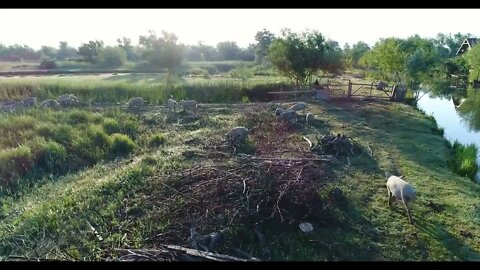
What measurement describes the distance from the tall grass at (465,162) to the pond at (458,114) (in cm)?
38

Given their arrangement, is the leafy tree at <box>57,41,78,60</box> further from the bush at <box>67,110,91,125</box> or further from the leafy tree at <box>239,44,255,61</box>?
the bush at <box>67,110,91,125</box>

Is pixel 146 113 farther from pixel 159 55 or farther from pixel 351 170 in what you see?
pixel 159 55

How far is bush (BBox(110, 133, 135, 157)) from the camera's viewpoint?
36.3 ft

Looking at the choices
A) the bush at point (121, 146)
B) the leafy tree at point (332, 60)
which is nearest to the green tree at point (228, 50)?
the leafy tree at point (332, 60)

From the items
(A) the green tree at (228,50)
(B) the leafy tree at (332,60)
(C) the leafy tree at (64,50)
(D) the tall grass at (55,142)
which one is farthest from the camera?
(A) the green tree at (228,50)

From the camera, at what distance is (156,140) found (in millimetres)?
12016

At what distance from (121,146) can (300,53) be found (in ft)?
48.1

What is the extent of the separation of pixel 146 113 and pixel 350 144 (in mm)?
10207

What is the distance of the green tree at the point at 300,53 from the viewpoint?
72.7 ft

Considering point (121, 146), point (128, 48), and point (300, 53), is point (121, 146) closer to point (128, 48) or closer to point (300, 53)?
point (300, 53)

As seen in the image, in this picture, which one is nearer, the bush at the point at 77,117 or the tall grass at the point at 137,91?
the bush at the point at 77,117

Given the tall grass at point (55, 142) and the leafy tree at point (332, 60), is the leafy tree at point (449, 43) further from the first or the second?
the tall grass at point (55, 142)

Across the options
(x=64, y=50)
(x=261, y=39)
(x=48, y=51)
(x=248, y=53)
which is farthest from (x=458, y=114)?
(x=48, y=51)
